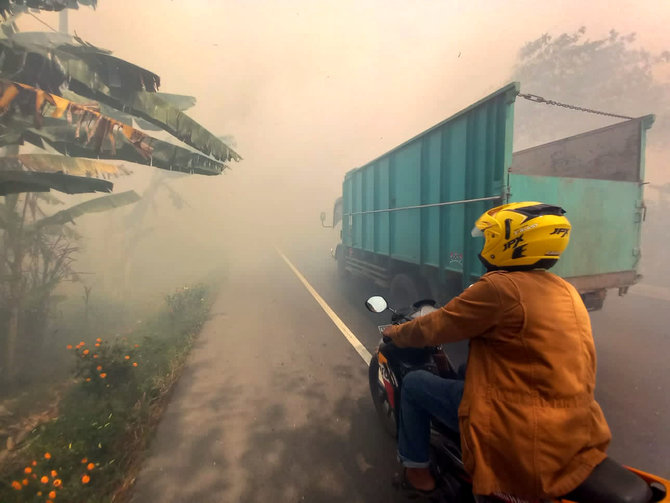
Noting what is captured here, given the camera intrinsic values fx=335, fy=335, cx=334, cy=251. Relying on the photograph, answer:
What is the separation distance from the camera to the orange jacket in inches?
53.0

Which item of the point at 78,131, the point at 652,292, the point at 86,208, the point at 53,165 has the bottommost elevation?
the point at 652,292

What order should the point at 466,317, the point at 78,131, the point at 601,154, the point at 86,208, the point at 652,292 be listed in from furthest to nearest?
the point at 652,292, the point at 86,208, the point at 601,154, the point at 78,131, the point at 466,317

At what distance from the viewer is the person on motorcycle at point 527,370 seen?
1353 millimetres

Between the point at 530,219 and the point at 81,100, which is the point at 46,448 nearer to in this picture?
the point at 530,219

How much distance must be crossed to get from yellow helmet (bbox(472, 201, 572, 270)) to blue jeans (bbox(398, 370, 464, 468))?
2.56 feet

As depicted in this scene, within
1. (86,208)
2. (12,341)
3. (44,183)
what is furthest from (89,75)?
(12,341)

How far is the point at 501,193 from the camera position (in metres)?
3.49

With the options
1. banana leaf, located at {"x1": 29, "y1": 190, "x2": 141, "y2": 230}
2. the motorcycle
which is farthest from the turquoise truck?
banana leaf, located at {"x1": 29, "y1": 190, "x2": 141, "y2": 230}

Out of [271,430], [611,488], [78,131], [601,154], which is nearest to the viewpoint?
[611,488]

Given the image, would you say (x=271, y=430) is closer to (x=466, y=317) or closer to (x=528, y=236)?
(x=466, y=317)

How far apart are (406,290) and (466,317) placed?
4156mm

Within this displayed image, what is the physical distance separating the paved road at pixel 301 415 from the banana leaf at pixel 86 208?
126 inches

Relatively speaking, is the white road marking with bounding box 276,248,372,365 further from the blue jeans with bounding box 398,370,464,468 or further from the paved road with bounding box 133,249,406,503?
the blue jeans with bounding box 398,370,464,468

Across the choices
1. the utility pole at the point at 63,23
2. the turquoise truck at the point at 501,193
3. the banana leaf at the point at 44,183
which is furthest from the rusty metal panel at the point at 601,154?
the utility pole at the point at 63,23
